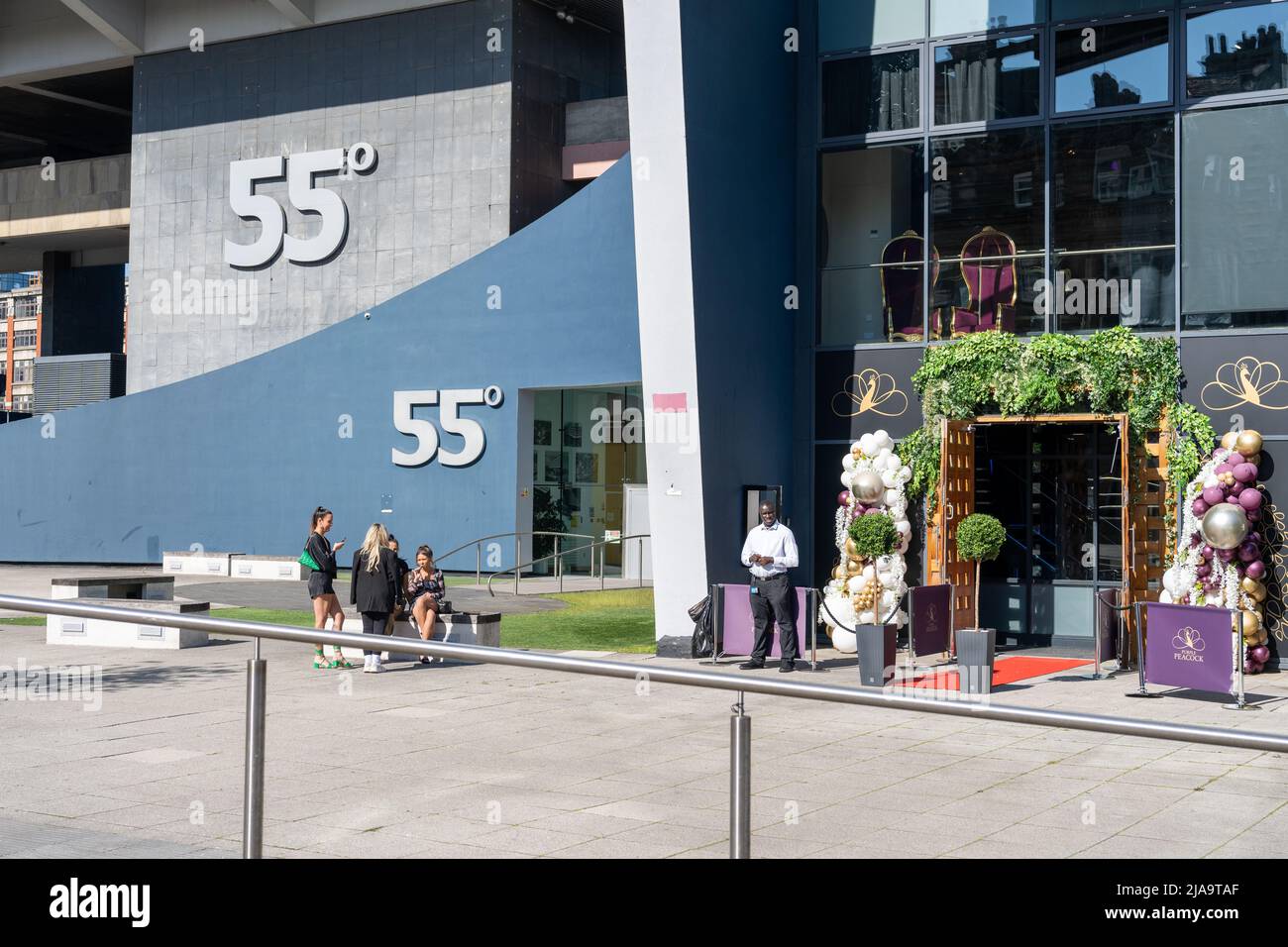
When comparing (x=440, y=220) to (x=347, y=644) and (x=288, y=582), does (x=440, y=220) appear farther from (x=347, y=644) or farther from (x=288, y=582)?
(x=347, y=644)

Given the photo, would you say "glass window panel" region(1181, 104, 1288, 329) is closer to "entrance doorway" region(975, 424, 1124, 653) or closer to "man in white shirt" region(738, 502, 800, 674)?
"entrance doorway" region(975, 424, 1124, 653)

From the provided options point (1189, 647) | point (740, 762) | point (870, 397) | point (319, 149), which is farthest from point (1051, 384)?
point (319, 149)

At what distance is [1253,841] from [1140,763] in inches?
16.3

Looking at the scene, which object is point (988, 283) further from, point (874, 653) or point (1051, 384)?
point (874, 653)

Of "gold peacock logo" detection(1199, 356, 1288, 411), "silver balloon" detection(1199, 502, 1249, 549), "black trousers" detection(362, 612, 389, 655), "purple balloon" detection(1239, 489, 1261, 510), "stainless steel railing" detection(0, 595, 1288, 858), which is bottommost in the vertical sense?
"black trousers" detection(362, 612, 389, 655)

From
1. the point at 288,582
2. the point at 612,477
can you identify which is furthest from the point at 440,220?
the point at 288,582

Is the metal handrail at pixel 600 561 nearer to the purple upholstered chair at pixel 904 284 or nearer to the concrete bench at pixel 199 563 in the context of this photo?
the concrete bench at pixel 199 563

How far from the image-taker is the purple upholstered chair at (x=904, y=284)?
1953cm

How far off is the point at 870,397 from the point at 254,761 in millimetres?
14982

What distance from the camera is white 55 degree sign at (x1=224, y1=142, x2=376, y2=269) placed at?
3372 centimetres

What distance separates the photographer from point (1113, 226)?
724 inches

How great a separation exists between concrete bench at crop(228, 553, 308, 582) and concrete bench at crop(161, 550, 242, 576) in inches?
8.2

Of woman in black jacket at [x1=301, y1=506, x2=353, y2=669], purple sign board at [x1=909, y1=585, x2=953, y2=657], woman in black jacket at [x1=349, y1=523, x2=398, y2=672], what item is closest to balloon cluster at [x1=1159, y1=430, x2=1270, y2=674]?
purple sign board at [x1=909, y1=585, x2=953, y2=657]

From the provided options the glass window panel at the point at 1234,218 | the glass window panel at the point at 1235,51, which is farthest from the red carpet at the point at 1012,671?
the glass window panel at the point at 1235,51
